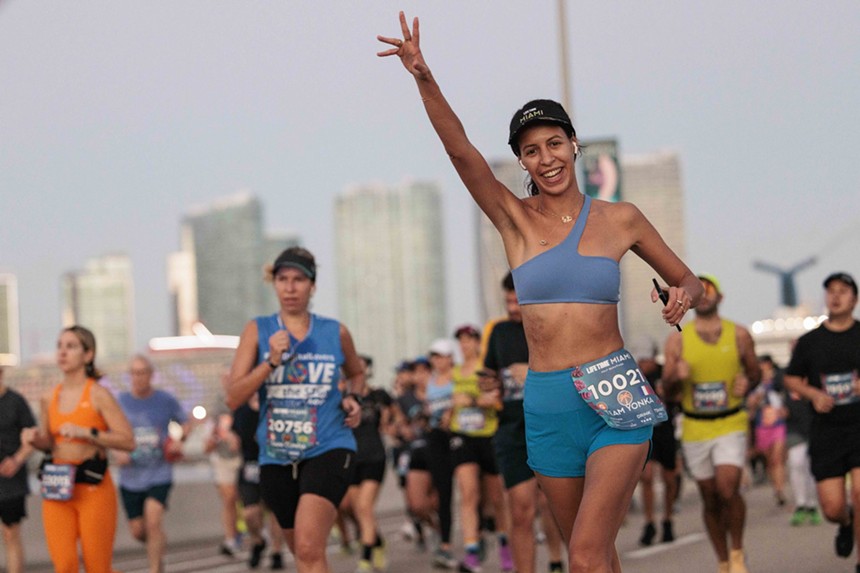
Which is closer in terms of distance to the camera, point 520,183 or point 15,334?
point 520,183

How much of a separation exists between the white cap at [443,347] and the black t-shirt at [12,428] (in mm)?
5394

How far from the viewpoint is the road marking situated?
1421cm

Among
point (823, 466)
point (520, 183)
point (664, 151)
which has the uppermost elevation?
point (664, 151)

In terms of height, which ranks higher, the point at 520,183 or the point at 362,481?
the point at 520,183

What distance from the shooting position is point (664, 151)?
16025 centimetres

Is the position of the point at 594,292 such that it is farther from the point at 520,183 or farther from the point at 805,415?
the point at 805,415

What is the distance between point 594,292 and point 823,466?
528 centimetres

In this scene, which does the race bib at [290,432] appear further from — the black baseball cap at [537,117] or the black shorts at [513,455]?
the black shorts at [513,455]

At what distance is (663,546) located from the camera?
49.3 ft

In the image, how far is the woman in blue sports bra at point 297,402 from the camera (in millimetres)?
8227

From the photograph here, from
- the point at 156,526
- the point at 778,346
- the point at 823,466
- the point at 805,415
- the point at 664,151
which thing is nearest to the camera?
the point at 823,466

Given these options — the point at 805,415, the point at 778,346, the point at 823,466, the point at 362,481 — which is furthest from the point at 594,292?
the point at 778,346

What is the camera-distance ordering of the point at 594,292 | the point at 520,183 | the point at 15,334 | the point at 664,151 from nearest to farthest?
the point at 594,292, the point at 520,183, the point at 664,151, the point at 15,334

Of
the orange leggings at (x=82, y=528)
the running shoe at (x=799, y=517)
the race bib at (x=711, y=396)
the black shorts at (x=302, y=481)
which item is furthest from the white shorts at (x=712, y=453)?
the running shoe at (x=799, y=517)
